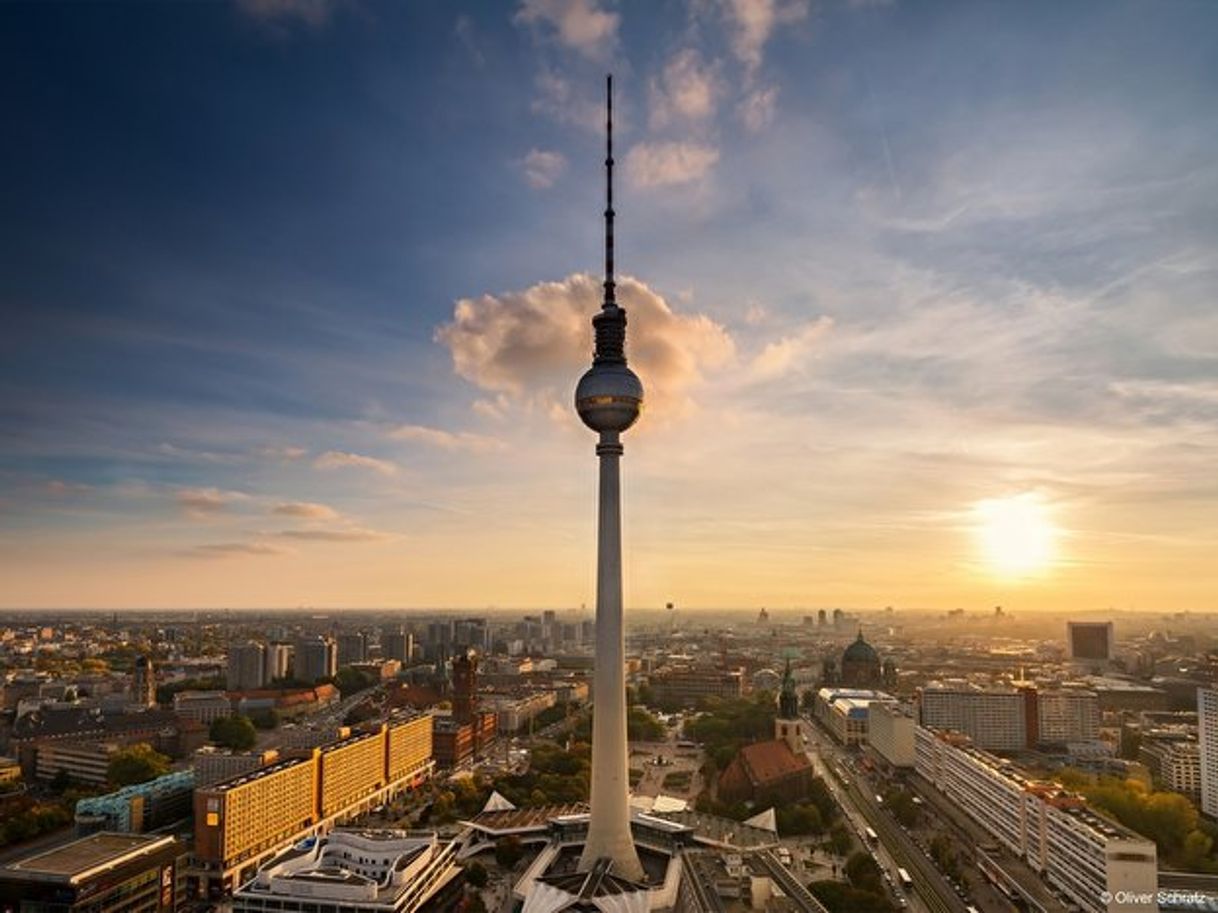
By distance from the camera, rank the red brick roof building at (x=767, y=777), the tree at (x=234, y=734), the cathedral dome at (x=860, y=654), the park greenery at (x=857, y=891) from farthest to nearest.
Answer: the cathedral dome at (x=860, y=654)
the tree at (x=234, y=734)
the red brick roof building at (x=767, y=777)
the park greenery at (x=857, y=891)

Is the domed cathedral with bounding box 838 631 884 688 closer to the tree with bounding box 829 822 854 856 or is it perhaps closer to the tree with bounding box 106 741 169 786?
the tree with bounding box 829 822 854 856

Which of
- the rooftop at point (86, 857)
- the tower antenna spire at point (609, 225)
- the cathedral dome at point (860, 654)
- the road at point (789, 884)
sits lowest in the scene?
the road at point (789, 884)

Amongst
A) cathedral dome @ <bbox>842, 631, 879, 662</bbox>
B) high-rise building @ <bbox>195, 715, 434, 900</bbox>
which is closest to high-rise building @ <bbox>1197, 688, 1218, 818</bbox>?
high-rise building @ <bbox>195, 715, 434, 900</bbox>

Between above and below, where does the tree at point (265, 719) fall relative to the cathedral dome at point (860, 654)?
below

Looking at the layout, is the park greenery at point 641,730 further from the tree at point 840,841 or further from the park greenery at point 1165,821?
the park greenery at point 1165,821

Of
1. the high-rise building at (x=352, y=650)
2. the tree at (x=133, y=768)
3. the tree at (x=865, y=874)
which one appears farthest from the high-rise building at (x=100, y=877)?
the high-rise building at (x=352, y=650)

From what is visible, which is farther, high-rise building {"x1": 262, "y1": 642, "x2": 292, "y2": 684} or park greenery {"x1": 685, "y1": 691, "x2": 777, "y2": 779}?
high-rise building {"x1": 262, "y1": 642, "x2": 292, "y2": 684}

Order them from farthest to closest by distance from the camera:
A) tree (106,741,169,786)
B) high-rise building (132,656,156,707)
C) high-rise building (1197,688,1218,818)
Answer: high-rise building (132,656,156,707), tree (106,741,169,786), high-rise building (1197,688,1218,818)
